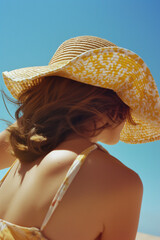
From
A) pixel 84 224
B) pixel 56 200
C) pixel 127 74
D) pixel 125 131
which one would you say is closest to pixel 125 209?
pixel 84 224

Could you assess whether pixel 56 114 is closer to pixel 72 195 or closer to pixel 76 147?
pixel 76 147

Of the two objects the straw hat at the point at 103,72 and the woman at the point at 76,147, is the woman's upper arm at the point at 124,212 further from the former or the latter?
the straw hat at the point at 103,72

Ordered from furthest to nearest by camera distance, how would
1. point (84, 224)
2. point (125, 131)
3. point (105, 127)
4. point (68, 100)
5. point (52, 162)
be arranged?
point (125, 131) → point (105, 127) → point (68, 100) → point (52, 162) → point (84, 224)

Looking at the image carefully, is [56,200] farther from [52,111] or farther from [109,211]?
[52,111]

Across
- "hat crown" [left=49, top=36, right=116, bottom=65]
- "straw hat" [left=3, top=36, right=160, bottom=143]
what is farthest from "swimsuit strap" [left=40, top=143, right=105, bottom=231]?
"hat crown" [left=49, top=36, right=116, bottom=65]

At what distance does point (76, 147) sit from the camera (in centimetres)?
144

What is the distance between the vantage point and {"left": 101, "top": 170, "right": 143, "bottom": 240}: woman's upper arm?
1.31 metres

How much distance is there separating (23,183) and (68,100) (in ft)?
1.77

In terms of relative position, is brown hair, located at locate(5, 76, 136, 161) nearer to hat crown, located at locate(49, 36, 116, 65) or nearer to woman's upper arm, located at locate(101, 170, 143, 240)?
hat crown, located at locate(49, 36, 116, 65)

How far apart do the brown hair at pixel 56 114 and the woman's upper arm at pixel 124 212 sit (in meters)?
0.41

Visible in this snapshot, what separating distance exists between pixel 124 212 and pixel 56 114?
68 cm

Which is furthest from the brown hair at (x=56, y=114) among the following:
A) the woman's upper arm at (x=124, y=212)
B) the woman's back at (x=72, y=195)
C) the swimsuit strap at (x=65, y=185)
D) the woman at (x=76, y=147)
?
the woman's upper arm at (x=124, y=212)

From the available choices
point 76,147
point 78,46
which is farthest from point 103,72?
point 76,147

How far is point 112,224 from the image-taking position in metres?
1.31
